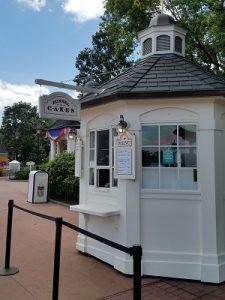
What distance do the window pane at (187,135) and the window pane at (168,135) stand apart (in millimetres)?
99

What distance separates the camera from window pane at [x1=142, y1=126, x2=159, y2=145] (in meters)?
5.88

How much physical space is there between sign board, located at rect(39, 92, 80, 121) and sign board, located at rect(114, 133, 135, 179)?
92 cm

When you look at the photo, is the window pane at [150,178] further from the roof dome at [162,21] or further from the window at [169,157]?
the roof dome at [162,21]

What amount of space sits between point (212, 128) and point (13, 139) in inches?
1585

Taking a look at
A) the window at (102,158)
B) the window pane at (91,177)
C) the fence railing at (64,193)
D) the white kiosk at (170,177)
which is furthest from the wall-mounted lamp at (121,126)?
the fence railing at (64,193)

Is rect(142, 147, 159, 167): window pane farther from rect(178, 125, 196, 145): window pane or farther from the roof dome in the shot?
the roof dome

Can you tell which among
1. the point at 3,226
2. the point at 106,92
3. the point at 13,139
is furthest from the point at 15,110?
the point at 106,92

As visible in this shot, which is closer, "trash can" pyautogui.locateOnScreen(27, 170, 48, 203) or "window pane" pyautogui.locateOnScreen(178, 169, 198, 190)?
"window pane" pyautogui.locateOnScreen(178, 169, 198, 190)

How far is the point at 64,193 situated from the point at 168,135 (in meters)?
9.19

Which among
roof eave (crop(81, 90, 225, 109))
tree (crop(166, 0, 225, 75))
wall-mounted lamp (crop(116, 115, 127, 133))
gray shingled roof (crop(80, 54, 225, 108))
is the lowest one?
wall-mounted lamp (crop(116, 115, 127, 133))

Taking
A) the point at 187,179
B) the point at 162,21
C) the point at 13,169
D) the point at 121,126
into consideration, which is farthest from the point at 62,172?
the point at 13,169

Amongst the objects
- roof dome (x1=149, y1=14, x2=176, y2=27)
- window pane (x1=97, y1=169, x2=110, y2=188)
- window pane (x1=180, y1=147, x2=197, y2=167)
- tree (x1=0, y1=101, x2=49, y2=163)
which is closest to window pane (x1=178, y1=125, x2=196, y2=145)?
window pane (x1=180, y1=147, x2=197, y2=167)

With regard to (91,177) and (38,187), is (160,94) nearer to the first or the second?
(91,177)

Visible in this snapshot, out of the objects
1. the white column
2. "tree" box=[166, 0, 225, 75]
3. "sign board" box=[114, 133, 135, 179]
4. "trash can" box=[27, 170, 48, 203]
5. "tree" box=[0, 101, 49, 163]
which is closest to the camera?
the white column
